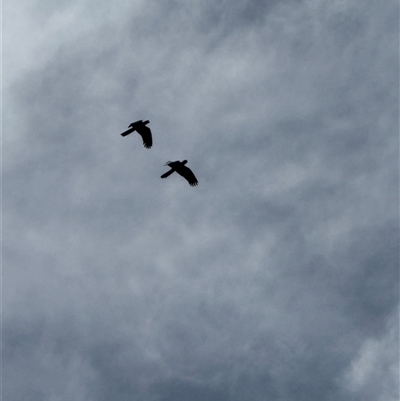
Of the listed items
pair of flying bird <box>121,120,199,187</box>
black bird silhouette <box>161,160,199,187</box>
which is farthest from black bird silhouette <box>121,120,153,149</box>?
black bird silhouette <box>161,160,199,187</box>

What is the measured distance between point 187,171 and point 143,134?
7.64 meters

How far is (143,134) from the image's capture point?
68.4m

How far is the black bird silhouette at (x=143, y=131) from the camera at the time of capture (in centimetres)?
6756

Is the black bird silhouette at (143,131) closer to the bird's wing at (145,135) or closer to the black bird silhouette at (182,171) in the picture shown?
the bird's wing at (145,135)

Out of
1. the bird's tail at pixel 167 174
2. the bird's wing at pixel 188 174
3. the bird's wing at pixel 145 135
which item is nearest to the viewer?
the bird's tail at pixel 167 174

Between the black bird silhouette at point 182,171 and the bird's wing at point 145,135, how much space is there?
5.11 m

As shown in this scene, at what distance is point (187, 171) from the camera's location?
66.4m

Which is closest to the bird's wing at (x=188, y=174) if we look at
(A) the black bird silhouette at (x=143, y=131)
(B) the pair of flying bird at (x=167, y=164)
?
(B) the pair of flying bird at (x=167, y=164)

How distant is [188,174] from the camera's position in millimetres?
66625

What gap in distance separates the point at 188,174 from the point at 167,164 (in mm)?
3101

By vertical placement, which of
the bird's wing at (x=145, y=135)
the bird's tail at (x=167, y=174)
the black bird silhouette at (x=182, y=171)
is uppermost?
the bird's wing at (x=145, y=135)

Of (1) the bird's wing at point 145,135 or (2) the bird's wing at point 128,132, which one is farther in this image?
(1) the bird's wing at point 145,135

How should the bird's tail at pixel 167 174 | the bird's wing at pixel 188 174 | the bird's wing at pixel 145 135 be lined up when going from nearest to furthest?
the bird's tail at pixel 167 174 → the bird's wing at pixel 188 174 → the bird's wing at pixel 145 135

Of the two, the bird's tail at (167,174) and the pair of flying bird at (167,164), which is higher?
the pair of flying bird at (167,164)
